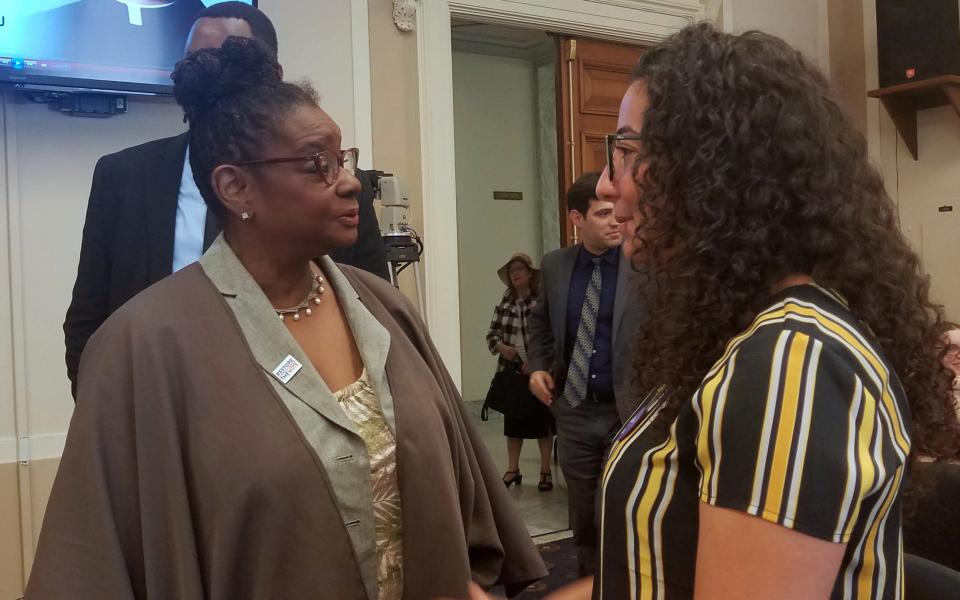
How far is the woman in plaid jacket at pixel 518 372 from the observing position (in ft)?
15.4

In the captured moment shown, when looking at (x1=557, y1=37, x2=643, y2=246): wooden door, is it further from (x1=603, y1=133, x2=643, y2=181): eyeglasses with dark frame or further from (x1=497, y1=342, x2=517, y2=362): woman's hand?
(x1=603, y1=133, x2=643, y2=181): eyeglasses with dark frame

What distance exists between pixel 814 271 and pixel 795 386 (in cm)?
18

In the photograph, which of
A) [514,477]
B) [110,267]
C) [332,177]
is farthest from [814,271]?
[514,477]

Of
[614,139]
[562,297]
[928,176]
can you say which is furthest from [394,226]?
[928,176]

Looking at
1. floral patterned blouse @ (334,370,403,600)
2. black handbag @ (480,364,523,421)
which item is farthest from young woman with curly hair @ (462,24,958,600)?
black handbag @ (480,364,523,421)

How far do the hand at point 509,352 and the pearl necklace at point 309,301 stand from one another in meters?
3.60

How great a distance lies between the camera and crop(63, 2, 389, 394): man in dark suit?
168cm

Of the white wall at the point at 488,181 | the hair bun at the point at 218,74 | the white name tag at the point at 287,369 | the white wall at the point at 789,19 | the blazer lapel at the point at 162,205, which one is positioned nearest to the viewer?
the white name tag at the point at 287,369

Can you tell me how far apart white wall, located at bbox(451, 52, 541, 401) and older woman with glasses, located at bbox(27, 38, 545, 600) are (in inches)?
231

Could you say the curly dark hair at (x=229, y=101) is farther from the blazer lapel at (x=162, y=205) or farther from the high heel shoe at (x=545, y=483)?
the high heel shoe at (x=545, y=483)

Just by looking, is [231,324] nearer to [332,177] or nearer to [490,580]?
[332,177]

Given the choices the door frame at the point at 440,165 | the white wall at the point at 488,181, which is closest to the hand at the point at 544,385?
the door frame at the point at 440,165

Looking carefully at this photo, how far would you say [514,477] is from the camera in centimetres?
483

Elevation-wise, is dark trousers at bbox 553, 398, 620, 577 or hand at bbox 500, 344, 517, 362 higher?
hand at bbox 500, 344, 517, 362
